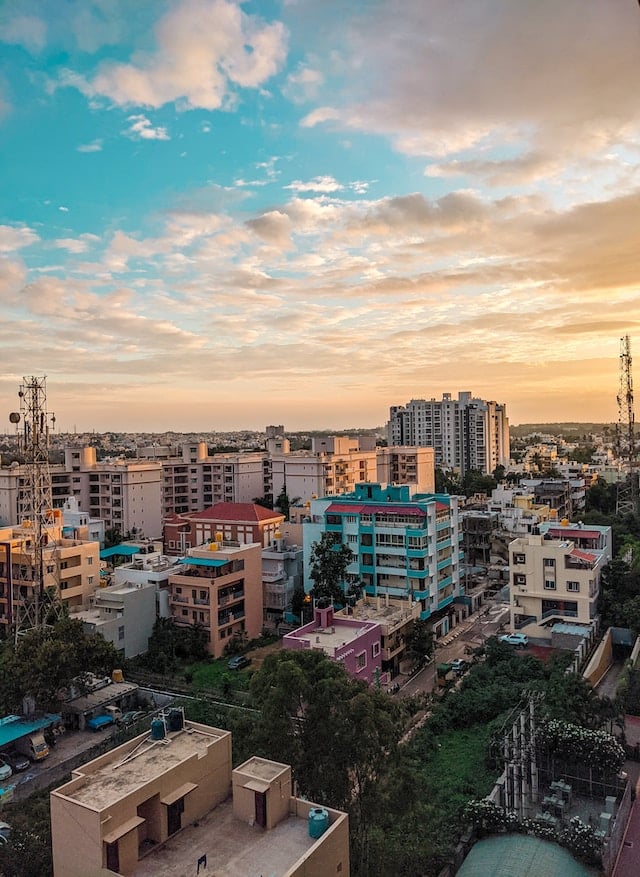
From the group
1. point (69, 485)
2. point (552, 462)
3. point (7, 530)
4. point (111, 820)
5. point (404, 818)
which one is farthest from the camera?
point (552, 462)

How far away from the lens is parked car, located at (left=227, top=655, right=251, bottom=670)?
20719 mm

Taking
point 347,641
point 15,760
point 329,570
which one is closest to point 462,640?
point 329,570

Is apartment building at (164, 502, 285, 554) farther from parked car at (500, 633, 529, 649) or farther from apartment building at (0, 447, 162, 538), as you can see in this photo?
parked car at (500, 633, 529, 649)

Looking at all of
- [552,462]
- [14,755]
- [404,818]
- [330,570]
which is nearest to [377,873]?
[404,818]

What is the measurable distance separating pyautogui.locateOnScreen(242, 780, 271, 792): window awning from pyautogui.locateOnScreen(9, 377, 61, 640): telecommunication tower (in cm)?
1424

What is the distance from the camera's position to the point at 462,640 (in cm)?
2302

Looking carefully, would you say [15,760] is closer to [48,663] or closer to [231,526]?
[48,663]

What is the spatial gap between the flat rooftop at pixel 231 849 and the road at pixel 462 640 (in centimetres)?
1131

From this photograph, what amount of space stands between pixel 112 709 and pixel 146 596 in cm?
481

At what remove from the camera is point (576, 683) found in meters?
15.4

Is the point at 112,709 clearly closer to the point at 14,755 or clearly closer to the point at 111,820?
the point at 14,755

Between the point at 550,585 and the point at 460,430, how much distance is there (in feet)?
157

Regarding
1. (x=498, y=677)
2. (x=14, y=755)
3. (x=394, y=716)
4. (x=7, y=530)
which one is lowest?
(x=14, y=755)

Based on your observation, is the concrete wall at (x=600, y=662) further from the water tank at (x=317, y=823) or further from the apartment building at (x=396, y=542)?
the water tank at (x=317, y=823)
